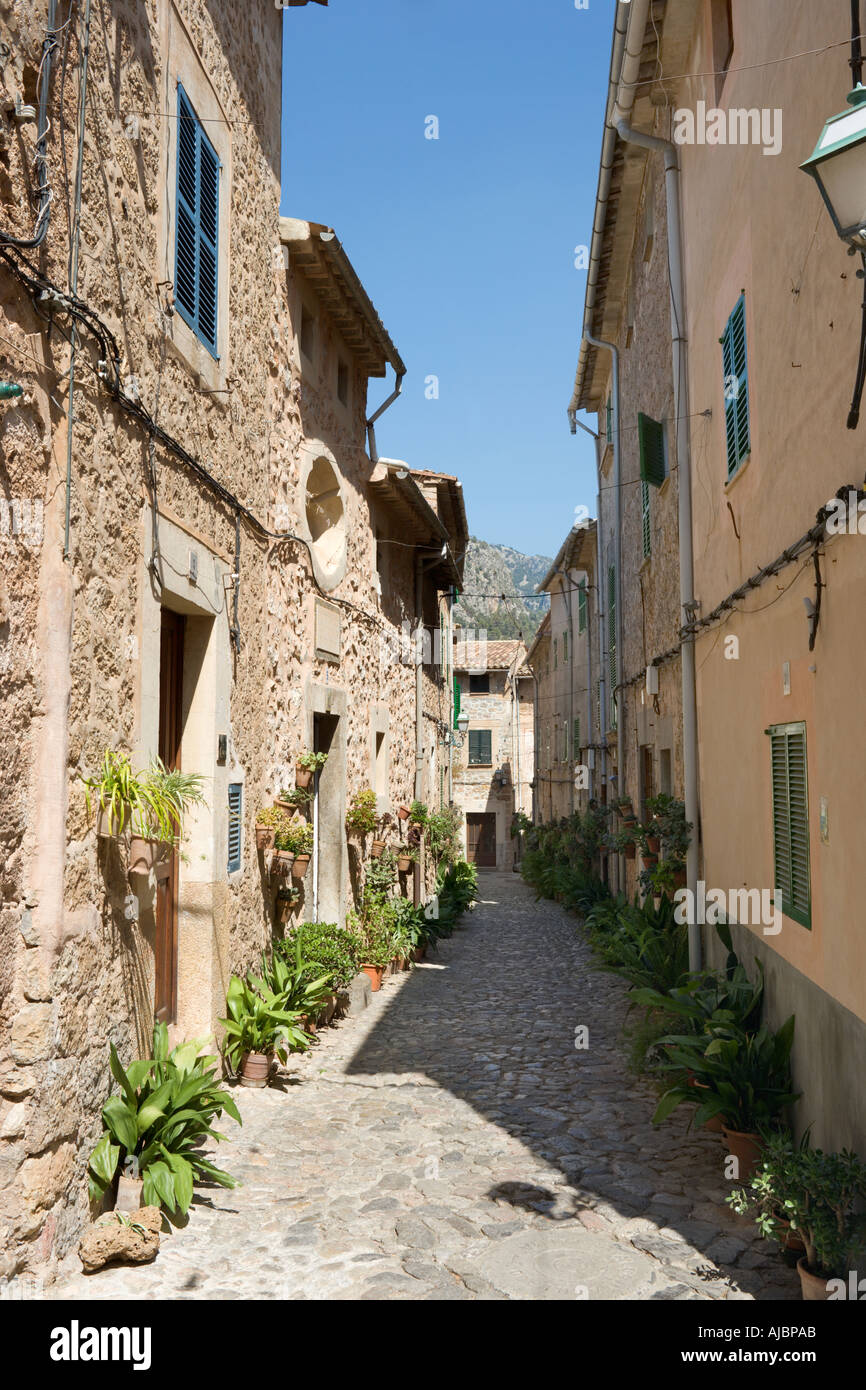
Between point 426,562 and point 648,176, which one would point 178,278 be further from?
point 426,562

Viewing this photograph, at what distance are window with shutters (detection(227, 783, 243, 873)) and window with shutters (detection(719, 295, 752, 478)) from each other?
3849 mm

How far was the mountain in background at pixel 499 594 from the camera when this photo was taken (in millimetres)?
69944

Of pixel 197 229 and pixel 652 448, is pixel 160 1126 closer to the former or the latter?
pixel 197 229

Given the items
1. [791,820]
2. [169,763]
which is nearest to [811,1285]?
[791,820]

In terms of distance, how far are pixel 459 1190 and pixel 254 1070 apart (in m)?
1.98

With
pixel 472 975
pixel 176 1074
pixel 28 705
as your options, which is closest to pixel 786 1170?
pixel 176 1074

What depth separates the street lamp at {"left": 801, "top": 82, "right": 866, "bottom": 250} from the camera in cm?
290

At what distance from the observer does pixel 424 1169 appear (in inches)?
211

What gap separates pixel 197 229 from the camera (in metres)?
6.13

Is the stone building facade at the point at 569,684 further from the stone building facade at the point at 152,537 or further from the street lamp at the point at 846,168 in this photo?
the street lamp at the point at 846,168

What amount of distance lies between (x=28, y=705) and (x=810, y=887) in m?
3.46

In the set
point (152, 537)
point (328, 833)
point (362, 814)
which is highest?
point (152, 537)

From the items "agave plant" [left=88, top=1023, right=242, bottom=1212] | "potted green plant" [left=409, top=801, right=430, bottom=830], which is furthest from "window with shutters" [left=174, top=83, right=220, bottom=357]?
"potted green plant" [left=409, top=801, right=430, bottom=830]

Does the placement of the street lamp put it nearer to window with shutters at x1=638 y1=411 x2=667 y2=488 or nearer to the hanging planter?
the hanging planter
